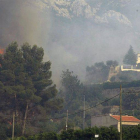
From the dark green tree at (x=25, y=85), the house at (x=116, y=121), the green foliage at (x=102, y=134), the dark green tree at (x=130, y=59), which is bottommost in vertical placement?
the green foliage at (x=102, y=134)

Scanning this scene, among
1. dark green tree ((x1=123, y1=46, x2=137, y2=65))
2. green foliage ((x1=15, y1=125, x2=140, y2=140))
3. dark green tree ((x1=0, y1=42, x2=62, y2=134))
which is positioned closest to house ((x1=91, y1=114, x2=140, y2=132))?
dark green tree ((x1=0, y1=42, x2=62, y2=134))

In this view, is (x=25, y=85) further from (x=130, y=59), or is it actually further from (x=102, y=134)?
(x=130, y=59)

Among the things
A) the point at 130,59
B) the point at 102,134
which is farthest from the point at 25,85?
the point at 130,59

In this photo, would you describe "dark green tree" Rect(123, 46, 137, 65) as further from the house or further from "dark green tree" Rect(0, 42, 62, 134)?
"dark green tree" Rect(0, 42, 62, 134)

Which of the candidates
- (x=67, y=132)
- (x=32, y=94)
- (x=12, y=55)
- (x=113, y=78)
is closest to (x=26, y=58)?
(x=12, y=55)

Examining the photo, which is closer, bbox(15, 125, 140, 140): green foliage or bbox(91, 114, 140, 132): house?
bbox(15, 125, 140, 140): green foliage

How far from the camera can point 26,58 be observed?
7669 centimetres

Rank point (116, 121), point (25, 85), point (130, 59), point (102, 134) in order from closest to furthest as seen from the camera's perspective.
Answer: point (102, 134), point (116, 121), point (25, 85), point (130, 59)

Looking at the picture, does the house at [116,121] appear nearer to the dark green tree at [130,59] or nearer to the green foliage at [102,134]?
the green foliage at [102,134]

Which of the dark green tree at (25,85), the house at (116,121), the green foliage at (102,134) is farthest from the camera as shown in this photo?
the dark green tree at (25,85)

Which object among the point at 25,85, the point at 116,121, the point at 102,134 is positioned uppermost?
the point at 25,85

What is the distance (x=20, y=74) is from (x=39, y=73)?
18.3 feet

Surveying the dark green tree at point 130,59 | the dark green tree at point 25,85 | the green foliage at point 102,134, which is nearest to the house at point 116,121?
the dark green tree at point 25,85

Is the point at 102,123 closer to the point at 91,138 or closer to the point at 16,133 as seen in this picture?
the point at 16,133
